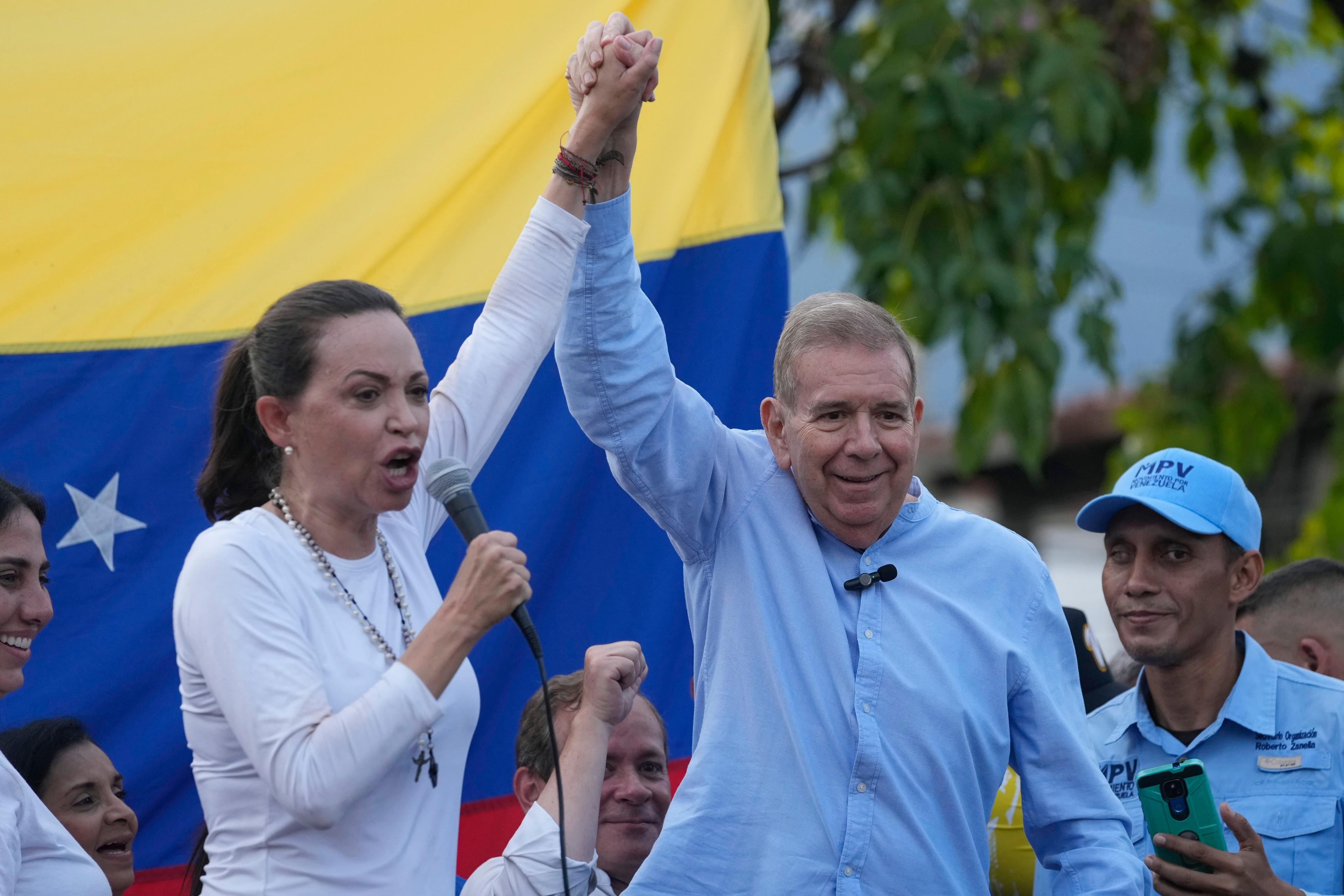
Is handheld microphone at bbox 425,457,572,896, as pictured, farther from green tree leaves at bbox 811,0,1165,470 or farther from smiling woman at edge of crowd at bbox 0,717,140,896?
green tree leaves at bbox 811,0,1165,470

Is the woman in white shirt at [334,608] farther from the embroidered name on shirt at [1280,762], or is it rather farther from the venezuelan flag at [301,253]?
the embroidered name on shirt at [1280,762]

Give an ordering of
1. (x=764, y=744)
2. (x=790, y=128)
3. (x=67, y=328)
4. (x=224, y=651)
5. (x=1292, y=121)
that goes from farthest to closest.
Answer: (x=1292, y=121) < (x=790, y=128) < (x=67, y=328) < (x=764, y=744) < (x=224, y=651)

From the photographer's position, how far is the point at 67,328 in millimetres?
3293

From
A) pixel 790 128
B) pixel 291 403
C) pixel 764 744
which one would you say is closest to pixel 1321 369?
pixel 790 128

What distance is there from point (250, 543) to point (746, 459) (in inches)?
34.3

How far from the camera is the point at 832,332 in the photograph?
2.47 meters

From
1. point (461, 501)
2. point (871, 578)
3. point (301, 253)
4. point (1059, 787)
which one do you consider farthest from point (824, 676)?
point (301, 253)

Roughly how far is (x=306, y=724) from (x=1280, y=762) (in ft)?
6.84

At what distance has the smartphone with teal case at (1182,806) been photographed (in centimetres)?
256

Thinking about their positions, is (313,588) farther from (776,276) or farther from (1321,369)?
(1321,369)

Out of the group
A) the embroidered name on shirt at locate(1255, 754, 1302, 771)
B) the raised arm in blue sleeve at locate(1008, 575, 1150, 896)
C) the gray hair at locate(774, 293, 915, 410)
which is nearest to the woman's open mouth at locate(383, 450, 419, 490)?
the gray hair at locate(774, 293, 915, 410)

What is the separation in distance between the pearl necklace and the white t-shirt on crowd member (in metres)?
0.69

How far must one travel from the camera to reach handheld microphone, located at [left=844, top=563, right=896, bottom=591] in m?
2.46

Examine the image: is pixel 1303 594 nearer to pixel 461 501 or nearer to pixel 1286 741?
pixel 1286 741
